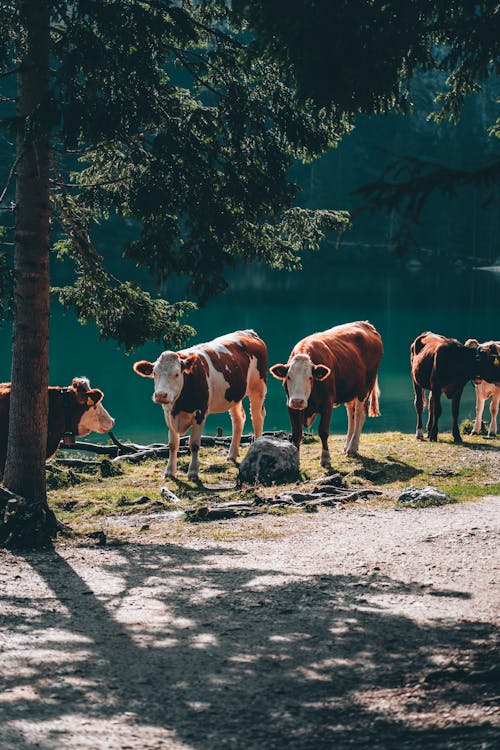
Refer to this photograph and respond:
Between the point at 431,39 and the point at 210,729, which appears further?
the point at 431,39

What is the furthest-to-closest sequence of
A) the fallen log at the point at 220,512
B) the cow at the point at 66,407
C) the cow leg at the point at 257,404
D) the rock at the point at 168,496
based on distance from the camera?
the cow leg at the point at 257,404 < the cow at the point at 66,407 < the rock at the point at 168,496 < the fallen log at the point at 220,512

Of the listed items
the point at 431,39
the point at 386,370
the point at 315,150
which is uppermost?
the point at 431,39

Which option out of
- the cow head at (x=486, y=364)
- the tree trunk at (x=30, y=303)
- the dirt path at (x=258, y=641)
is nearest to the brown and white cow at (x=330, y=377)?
the cow head at (x=486, y=364)

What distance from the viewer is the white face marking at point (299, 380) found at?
14.6 meters

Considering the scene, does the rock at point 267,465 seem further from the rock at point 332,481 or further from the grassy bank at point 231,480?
the rock at point 332,481

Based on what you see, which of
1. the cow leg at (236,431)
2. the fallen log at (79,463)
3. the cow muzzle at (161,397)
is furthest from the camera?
the cow leg at (236,431)

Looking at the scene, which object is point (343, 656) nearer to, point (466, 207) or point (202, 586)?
point (202, 586)

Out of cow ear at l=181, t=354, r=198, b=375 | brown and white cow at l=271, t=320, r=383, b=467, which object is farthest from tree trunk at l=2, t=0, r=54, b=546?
brown and white cow at l=271, t=320, r=383, b=467

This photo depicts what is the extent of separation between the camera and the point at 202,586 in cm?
881

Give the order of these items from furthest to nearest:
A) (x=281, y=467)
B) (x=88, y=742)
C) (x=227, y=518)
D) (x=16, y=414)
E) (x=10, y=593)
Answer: (x=281, y=467) → (x=227, y=518) → (x=16, y=414) → (x=10, y=593) → (x=88, y=742)

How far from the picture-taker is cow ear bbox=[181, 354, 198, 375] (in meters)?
14.5

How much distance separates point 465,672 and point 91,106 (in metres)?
6.60

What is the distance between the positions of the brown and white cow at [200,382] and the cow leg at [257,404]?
0.27 meters

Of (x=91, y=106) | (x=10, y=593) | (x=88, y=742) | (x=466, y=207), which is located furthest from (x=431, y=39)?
(x=466, y=207)
